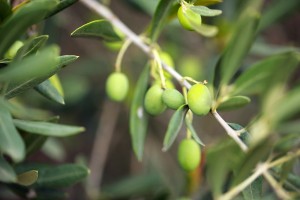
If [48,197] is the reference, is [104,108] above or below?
below

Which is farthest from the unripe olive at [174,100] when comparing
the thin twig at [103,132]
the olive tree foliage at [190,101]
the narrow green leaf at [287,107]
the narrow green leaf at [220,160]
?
the thin twig at [103,132]

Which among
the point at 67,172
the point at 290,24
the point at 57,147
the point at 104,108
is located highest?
the point at 67,172

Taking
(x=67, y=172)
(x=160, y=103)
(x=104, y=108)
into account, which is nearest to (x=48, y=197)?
(x=67, y=172)

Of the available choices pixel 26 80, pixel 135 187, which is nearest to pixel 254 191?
pixel 26 80

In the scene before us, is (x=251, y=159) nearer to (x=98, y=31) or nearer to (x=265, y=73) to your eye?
(x=265, y=73)

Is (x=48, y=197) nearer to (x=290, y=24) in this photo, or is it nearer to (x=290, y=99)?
(x=290, y=99)

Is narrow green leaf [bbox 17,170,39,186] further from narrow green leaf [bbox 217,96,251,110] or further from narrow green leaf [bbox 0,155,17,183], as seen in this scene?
narrow green leaf [bbox 217,96,251,110]
